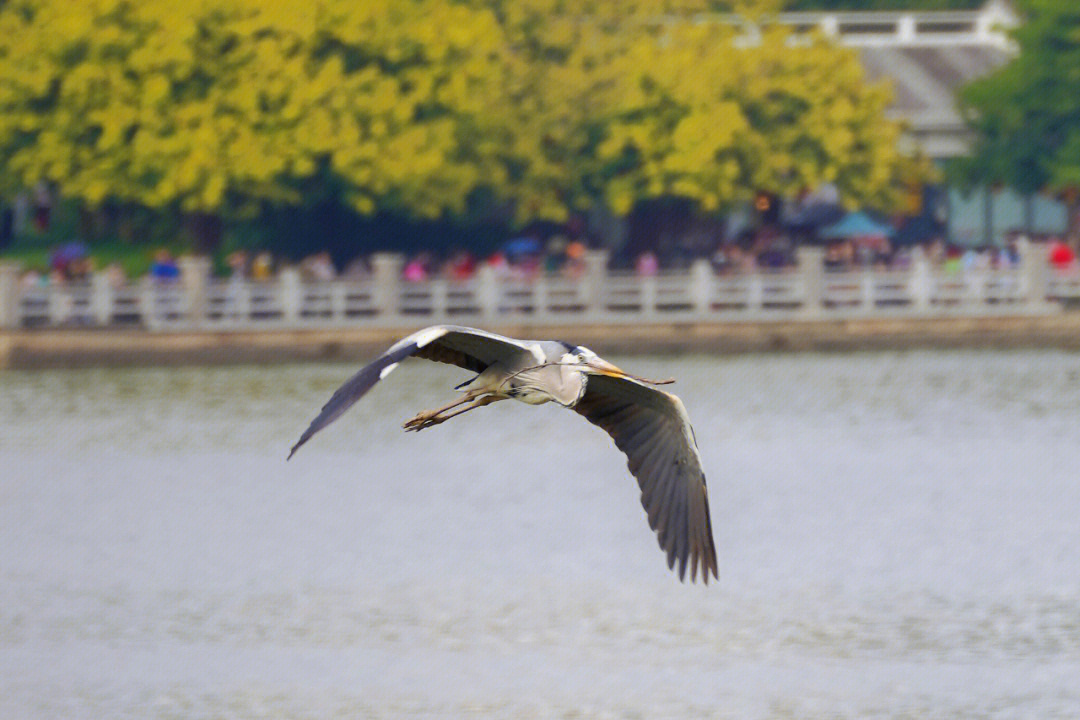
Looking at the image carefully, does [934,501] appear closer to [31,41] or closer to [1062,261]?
[1062,261]

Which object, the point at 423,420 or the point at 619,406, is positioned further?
the point at 619,406

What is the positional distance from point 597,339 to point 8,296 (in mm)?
8859

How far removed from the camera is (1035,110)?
160 feet

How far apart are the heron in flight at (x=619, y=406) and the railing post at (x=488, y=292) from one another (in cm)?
2770

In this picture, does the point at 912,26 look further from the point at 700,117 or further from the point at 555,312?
the point at 555,312

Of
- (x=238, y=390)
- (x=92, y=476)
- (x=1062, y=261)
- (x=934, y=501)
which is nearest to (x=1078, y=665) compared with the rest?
(x=934, y=501)

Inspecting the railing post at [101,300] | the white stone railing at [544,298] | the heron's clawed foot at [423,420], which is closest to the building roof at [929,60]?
the white stone railing at [544,298]

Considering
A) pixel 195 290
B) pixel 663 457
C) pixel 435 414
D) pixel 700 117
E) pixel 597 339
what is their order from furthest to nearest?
pixel 700 117 < pixel 195 290 < pixel 597 339 < pixel 663 457 < pixel 435 414

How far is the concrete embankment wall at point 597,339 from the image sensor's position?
126ft

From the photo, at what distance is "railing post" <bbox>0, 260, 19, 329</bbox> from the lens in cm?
3859

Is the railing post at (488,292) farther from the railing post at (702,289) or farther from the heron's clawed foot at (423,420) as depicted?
the heron's clawed foot at (423,420)

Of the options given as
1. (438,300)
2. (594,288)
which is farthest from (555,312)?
(438,300)

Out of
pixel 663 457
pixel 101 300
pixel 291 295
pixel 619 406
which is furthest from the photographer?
pixel 291 295

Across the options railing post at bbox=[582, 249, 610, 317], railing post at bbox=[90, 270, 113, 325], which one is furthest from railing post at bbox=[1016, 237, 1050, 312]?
railing post at bbox=[90, 270, 113, 325]
